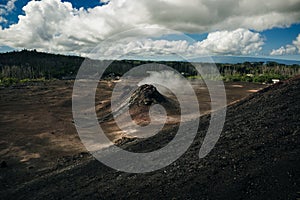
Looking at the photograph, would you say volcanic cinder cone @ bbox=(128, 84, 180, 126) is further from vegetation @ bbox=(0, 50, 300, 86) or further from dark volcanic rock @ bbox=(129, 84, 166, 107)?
vegetation @ bbox=(0, 50, 300, 86)

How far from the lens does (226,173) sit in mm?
9016

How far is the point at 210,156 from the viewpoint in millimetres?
10781

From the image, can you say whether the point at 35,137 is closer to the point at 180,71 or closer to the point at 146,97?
the point at 146,97

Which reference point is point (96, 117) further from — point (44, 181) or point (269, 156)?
point (269, 156)

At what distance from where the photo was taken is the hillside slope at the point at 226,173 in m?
8.07

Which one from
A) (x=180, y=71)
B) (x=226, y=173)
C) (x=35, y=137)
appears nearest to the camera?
(x=226, y=173)

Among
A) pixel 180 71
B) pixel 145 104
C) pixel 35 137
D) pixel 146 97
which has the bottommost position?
pixel 35 137

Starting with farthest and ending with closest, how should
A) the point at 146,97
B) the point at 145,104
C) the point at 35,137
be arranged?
the point at 146,97 < the point at 145,104 < the point at 35,137

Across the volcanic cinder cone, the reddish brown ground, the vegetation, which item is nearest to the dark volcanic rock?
the volcanic cinder cone

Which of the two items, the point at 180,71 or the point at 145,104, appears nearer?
the point at 145,104

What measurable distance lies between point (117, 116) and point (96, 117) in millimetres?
4843

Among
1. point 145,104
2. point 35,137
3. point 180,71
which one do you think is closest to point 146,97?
point 145,104

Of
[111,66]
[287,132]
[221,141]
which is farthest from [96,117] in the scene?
[111,66]

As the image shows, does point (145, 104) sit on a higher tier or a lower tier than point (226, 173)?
lower
